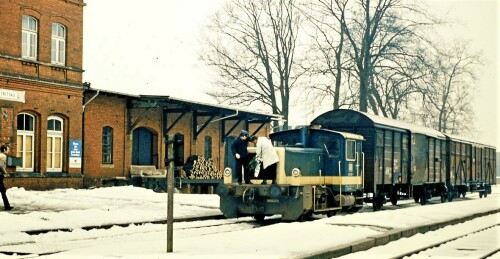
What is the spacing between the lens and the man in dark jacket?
19125mm

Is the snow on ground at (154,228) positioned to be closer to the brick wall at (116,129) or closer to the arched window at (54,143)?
the arched window at (54,143)

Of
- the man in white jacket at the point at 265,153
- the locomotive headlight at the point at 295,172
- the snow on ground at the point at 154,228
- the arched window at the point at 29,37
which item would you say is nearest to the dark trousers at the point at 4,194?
the snow on ground at the point at 154,228

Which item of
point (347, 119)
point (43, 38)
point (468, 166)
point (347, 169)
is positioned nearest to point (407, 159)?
point (347, 119)

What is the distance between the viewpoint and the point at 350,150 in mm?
21391

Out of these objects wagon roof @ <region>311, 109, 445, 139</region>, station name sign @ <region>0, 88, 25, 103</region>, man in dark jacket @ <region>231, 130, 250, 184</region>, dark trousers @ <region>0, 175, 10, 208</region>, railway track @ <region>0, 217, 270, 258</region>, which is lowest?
railway track @ <region>0, 217, 270, 258</region>

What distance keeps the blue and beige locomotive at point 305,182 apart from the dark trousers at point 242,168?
182 mm

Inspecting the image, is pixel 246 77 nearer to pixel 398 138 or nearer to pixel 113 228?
pixel 398 138

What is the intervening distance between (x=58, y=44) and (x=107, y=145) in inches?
191

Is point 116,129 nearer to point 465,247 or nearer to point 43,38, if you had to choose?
point 43,38

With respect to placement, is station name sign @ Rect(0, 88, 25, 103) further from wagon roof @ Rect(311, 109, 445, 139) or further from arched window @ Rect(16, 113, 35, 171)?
wagon roof @ Rect(311, 109, 445, 139)

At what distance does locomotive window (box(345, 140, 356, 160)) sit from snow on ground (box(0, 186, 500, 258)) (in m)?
1.87

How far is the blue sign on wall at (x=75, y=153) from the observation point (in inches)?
1124

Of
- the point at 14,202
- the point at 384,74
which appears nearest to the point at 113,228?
the point at 14,202

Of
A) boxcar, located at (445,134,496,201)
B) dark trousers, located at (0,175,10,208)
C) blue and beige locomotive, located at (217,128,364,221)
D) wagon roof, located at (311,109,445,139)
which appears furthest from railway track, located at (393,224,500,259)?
boxcar, located at (445,134,496,201)
